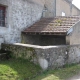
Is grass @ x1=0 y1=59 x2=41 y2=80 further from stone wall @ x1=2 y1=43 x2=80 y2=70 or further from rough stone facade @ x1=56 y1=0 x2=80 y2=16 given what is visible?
rough stone facade @ x1=56 y1=0 x2=80 y2=16

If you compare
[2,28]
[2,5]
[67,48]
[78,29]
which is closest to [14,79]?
[67,48]

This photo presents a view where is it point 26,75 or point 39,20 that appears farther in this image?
point 39,20

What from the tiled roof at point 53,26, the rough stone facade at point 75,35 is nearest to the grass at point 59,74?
the rough stone facade at point 75,35

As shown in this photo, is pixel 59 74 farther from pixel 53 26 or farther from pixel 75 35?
pixel 53 26

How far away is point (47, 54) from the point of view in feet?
26.8

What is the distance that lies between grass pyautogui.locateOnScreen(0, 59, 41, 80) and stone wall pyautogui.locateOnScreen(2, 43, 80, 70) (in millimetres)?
369

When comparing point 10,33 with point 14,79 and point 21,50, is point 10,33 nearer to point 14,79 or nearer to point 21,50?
point 21,50

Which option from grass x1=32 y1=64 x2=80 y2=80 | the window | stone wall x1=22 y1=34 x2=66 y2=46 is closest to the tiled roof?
stone wall x1=22 y1=34 x2=66 y2=46

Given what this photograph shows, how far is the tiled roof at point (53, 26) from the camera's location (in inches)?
445

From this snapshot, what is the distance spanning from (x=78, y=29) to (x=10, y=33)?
498 cm

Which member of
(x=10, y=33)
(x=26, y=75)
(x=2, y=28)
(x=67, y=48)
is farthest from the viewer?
(x=10, y=33)

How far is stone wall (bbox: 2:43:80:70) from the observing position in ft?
26.6

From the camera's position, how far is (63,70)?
8.49 m

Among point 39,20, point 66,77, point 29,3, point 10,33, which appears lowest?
point 66,77
